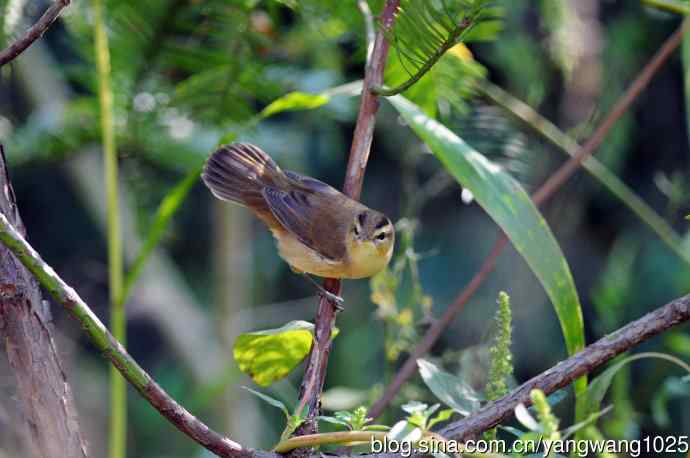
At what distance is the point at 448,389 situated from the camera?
0.78m

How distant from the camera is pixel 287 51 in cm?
191

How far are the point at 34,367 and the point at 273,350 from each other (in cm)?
22

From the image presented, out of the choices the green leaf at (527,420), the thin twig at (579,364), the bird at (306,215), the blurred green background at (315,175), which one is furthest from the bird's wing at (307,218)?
the green leaf at (527,420)

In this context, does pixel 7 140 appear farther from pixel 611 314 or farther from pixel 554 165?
pixel 554 165

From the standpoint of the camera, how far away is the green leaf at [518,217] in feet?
2.81

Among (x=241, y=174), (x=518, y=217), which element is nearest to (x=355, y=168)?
(x=518, y=217)

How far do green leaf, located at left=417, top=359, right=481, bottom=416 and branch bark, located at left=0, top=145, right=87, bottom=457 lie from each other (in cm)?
28

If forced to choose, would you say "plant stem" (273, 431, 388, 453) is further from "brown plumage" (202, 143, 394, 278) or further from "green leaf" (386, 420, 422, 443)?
"brown plumage" (202, 143, 394, 278)

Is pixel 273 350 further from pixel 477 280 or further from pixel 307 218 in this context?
pixel 307 218

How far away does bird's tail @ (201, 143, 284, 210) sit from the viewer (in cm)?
135

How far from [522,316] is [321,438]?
1.70 metres

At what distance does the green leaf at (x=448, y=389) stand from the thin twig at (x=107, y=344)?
0.56 feet

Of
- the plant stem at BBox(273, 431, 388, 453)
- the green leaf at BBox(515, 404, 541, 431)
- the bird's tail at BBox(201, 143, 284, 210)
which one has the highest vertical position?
the bird's tail at BBox(201, 143, 284, 210)

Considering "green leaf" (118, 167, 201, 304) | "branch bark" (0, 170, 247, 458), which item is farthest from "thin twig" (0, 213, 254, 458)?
"green leaf" (118, 167, 201, 304)
